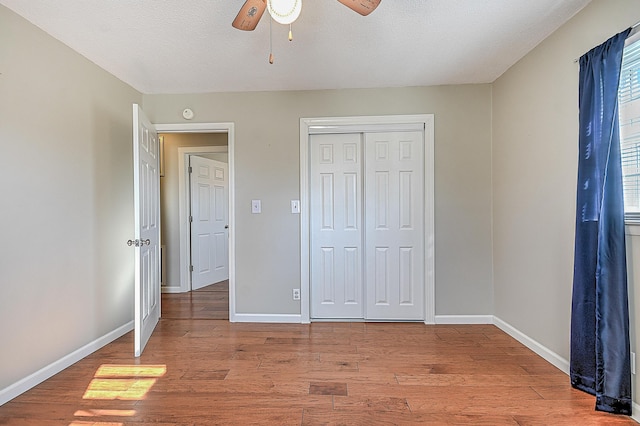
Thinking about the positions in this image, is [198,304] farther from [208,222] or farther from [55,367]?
[55,367]

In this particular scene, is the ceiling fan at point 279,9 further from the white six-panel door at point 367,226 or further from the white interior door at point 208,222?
the white interior door at point 208,222

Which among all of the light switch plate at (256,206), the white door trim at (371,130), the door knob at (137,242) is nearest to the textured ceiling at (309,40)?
the white door trim at (371,130)

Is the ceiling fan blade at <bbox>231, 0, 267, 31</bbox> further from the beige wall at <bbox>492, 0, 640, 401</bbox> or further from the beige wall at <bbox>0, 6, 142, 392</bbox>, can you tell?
the beige wall at <bbox>492, 0, 640, 401</bbox>

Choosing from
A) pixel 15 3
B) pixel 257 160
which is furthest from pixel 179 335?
pixel 15 3

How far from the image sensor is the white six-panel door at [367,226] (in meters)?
3.17

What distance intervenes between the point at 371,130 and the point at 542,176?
1.48 metres

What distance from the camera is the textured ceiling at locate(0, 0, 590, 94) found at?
1.92 meters

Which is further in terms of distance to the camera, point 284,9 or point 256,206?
point 256,206

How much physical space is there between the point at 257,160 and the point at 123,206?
1272 millimetres

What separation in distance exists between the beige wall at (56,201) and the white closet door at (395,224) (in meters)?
2.29

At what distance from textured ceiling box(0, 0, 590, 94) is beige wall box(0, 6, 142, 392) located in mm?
260

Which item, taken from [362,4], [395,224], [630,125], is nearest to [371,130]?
[395,224]

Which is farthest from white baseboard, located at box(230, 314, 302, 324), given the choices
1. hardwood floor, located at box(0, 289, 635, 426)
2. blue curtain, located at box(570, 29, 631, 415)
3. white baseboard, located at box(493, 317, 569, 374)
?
blue curtain, located at box(570, 29, 631, 415)

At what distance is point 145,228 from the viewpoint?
105 inches
